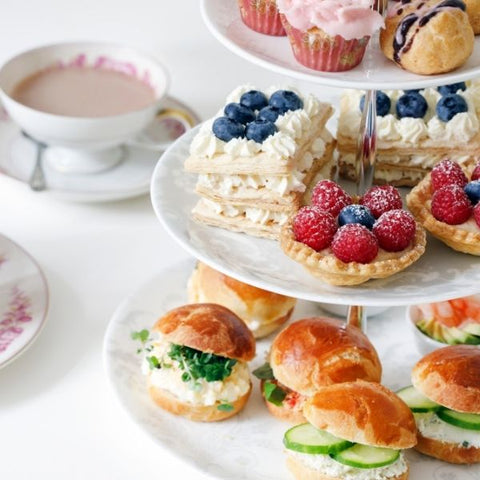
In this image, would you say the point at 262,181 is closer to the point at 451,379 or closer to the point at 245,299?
the point at 245,299

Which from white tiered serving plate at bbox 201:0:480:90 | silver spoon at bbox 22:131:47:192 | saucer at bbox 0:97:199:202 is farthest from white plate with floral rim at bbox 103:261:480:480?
white tiered serving plate at bbox 201:0:480:90

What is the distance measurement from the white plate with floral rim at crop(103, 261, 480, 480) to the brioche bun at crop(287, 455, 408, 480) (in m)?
0.04

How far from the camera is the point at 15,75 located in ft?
10.3

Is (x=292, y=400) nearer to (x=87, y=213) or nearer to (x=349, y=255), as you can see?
(x=349, y=255)

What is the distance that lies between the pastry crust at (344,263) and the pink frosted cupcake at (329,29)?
33 centimetres

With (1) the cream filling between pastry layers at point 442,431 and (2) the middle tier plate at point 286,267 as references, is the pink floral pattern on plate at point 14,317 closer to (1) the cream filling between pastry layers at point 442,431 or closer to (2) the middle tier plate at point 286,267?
(2) the middle tier plate at point 286,267

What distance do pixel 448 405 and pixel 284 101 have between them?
2.30ft

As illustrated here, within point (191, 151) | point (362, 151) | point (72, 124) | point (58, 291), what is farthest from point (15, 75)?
point (362, 151)

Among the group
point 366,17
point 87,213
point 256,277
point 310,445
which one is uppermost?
point 366,17

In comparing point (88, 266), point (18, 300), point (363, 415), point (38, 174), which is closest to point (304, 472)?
point (363, 415)

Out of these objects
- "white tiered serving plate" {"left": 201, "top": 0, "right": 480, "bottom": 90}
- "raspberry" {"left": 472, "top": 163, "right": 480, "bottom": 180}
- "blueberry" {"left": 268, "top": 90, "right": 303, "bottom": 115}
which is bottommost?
"raspberry" {"left": 472, "top": 163, "right": 480, "bottom": 180}

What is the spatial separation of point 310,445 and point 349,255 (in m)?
0.39

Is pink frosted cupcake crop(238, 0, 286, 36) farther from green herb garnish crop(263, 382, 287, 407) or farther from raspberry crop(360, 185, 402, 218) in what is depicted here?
green herb garnish crop(263, 382, 287, 407)

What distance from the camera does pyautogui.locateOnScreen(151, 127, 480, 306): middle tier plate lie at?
196 centimetres
